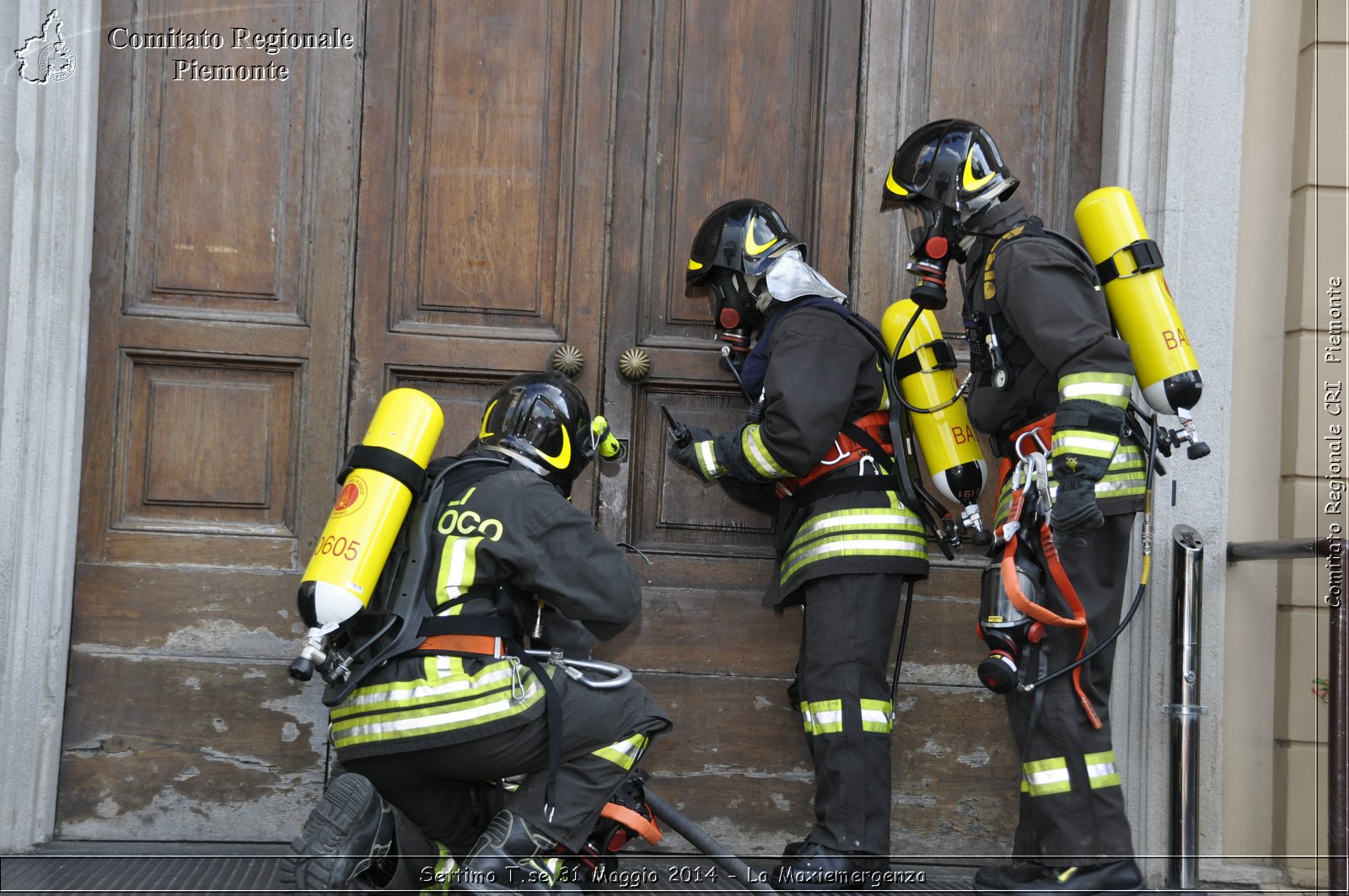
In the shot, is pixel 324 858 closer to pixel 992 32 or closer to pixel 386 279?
pixel 386 279

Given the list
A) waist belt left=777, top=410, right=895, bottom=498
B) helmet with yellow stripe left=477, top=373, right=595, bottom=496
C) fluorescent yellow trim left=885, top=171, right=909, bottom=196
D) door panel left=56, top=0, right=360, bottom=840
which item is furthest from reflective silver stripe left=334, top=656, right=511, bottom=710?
fluorescent yellow trim left=885, top=171, right=909, bottom=196

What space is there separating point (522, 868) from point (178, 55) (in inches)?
118

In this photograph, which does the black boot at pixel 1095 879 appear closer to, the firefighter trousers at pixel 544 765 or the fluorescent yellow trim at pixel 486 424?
the firefighter trousers at pixel 544 765

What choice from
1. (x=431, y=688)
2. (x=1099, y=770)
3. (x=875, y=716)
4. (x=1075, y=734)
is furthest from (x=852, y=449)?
(x=431, y=688)

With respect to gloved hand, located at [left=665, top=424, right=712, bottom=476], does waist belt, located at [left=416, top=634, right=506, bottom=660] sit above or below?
below

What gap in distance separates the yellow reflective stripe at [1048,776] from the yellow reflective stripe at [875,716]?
1.49ft

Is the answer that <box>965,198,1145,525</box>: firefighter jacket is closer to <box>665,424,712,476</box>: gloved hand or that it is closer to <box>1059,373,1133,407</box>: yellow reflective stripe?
<box>1059,373,1133,407</box>: yellow reflective stripe

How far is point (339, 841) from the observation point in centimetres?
296

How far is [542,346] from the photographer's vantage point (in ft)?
13.5

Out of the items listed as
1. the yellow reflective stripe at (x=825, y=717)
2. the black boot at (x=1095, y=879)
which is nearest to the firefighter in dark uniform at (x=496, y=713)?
the yellow reflective stripe at (x=825, y=717)

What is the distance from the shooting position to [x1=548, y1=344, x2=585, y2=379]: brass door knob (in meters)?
4.03

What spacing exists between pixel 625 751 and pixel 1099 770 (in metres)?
1.30

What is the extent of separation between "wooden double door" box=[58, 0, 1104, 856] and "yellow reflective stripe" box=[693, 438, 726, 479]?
0.43m

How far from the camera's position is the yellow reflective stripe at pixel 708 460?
3.74 m
